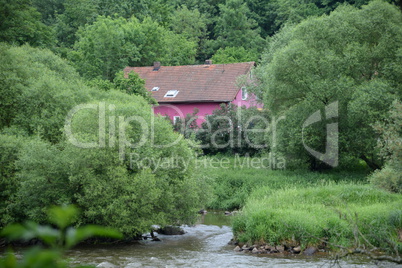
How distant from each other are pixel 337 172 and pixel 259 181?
17.4 ft

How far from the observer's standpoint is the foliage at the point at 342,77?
27109 millimetres

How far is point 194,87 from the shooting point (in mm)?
48062

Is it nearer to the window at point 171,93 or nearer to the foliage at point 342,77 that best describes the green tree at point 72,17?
the window at point 171,93

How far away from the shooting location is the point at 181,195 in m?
20.1

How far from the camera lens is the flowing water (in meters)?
15.3

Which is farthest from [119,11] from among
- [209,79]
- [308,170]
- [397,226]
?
[397,226]

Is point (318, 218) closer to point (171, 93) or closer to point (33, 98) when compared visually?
point (33, 98)

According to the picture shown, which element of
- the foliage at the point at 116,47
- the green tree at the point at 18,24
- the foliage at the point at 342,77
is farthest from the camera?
the foliage at the point at 116,47

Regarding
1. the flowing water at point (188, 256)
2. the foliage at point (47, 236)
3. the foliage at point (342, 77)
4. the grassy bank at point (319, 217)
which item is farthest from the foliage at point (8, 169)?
the foliage at point (47, 236)

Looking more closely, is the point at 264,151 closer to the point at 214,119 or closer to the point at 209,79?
the point at 214,119

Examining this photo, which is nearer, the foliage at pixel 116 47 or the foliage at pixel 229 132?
the foliage at pixel 229 132

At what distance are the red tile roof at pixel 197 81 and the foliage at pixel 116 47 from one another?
1.95 meters

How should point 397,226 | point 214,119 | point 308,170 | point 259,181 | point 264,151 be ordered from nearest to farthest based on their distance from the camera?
point 397,226, point 259,181, point 308,170, point 264,151, point 214,119

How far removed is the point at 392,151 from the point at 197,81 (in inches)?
1308
